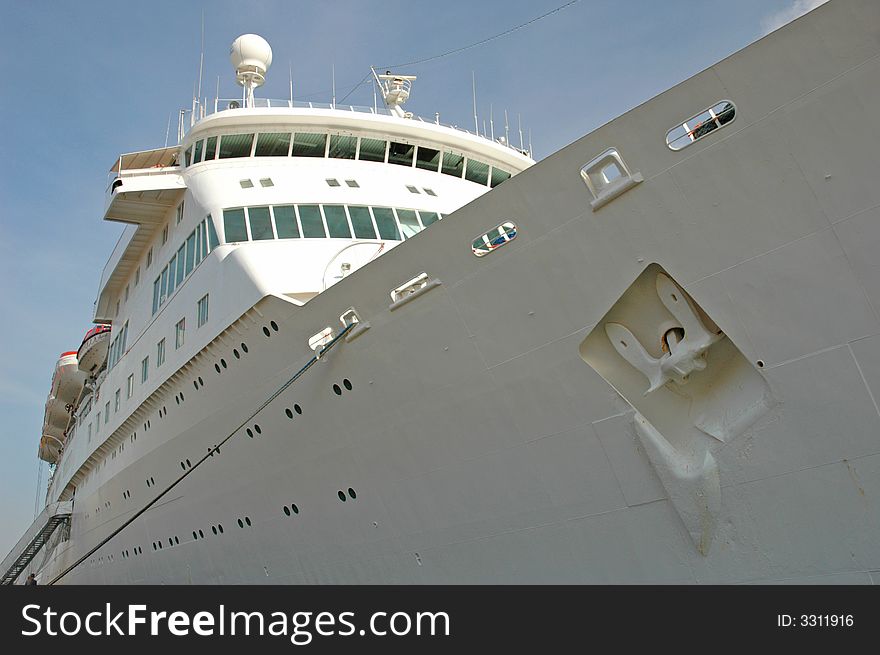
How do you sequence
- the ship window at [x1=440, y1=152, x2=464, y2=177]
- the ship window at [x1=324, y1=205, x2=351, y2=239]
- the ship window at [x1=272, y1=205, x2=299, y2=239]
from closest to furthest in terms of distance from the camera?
the ship window at [x1=272, y1=205, x2=299, y2=239] → the ship window at [x1=324, y1=205, x2=351, y2=239] → the ship window at [x1=440, y1=152, x2=464, y2=177]

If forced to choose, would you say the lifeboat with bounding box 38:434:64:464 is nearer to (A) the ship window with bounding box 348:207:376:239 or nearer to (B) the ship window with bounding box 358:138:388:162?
(B) the ship window with bounding box 358:138:388:162

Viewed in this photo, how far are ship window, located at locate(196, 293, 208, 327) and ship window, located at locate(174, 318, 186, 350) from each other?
742mm

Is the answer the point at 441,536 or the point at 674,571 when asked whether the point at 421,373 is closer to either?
the point at 441,536

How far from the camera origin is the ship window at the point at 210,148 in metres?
13.9

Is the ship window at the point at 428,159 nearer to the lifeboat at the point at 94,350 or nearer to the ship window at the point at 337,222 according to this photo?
the ship window at the point at 337,222

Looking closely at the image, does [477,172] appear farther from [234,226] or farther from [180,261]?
[180,261]

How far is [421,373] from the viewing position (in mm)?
8117

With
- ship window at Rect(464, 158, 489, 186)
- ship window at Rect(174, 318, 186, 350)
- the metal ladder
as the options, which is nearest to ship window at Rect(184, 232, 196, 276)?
ship window at Rect(174, 318, 186, 350)

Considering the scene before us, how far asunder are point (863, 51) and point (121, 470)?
14.6m

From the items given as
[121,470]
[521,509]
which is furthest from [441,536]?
[121,470]

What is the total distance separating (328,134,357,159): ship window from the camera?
43.8 ft

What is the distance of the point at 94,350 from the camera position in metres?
22.5

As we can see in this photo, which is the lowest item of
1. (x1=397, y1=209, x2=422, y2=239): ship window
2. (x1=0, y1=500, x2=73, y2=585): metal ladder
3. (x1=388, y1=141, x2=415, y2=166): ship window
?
(x1=0, y1=500, x2=73, y2=585): metal ladder

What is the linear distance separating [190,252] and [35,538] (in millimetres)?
14018
